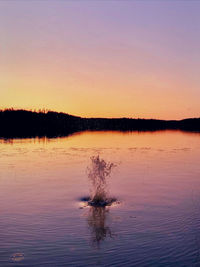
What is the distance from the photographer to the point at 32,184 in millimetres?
22812

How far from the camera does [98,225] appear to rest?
1335 centimetres

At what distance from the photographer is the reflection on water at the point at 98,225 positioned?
11703 mm

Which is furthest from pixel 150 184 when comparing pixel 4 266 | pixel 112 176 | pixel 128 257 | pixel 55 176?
pixel 4 266

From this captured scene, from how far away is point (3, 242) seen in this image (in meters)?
11.2

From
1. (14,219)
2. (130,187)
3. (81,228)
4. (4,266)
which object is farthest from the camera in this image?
(130,187)

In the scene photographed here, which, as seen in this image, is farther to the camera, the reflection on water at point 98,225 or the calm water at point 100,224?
the reflection on water at point 98,225

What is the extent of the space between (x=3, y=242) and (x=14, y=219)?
111 inches

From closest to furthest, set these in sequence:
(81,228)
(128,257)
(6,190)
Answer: (128,257) → (81,228) → (6,190)

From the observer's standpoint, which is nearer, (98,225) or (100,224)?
→ (98,225)

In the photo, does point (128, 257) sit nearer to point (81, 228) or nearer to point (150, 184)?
point (81, 228)

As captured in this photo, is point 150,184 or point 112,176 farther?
point 112,176

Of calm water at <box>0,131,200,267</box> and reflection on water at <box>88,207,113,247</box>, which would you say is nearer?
calm water at <box>0,131,200,267</box>

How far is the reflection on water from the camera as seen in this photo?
11.7 meters

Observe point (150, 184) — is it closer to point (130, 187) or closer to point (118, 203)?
point (130, 187)
